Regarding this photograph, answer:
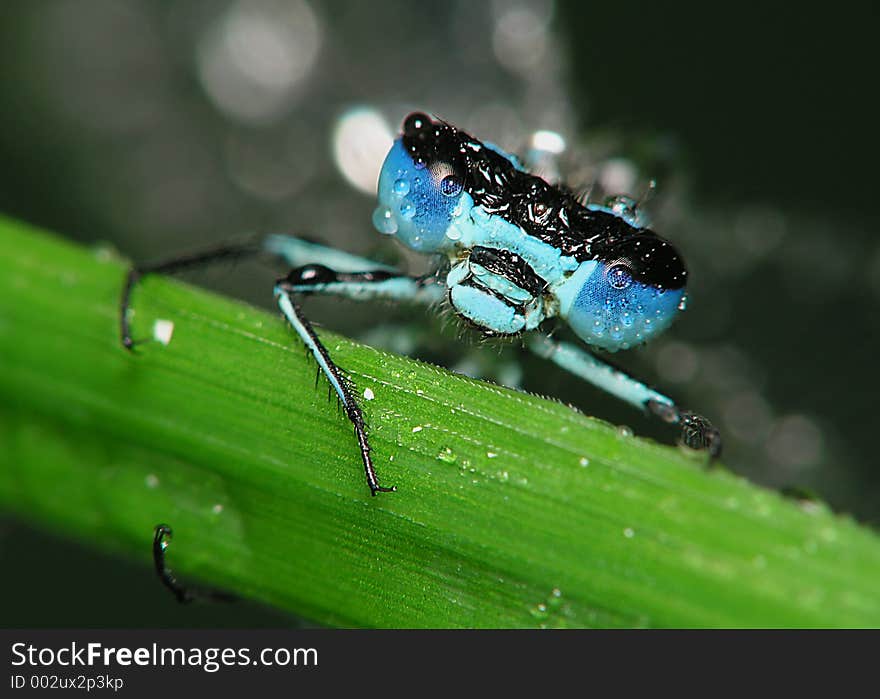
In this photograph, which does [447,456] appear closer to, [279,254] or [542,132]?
[279,254]

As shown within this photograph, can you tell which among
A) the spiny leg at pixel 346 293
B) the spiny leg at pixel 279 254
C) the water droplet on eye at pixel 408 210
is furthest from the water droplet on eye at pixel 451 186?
the spiny leg at pixel 279 254

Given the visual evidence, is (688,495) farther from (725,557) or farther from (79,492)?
(79,492)

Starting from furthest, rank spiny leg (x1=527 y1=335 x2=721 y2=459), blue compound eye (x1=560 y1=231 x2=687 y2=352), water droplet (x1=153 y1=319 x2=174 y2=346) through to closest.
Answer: spiny leg (x1=527 y1=335 x2=721 y2=459) → blue compound eye (x1=560 y1=231 x2=687 y2=352) → water droplet (x1=153 y1=319 x2=174 y2=346)

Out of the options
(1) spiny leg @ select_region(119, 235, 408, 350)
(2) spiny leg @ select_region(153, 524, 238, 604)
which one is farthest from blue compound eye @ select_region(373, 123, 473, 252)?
(2) spiny leg @ select_region(153, 524, 238, 604)

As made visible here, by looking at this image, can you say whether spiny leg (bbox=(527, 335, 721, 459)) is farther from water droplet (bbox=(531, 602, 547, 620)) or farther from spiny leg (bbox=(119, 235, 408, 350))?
water droplet (bbox=(531, 602, 547, 620))

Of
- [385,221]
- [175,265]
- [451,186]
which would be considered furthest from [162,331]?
[451,186]

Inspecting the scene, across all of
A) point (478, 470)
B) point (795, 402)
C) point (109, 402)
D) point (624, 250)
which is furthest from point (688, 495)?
point (795, 402)
